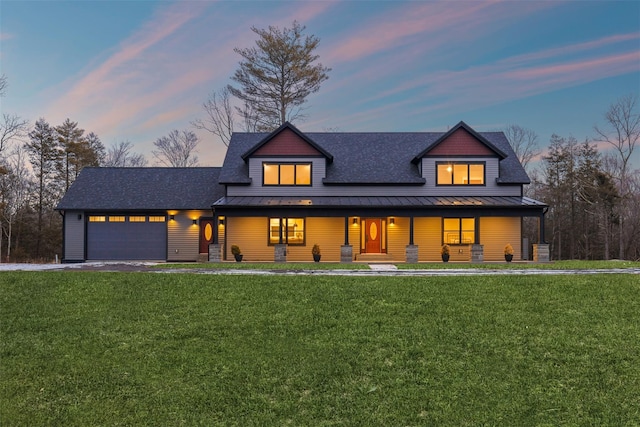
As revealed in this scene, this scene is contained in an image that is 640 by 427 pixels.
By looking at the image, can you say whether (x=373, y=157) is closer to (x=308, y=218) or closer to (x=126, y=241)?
(x=308, y=218)

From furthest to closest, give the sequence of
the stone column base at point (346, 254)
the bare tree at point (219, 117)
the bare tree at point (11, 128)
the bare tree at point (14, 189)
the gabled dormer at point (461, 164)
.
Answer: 1. the bare tree at point (219, 117)
2. the bare tree at point (14, 189)
3. the bare tree at point (11, 128)
4. the gabled dormer at point (461, 164)
5. the stone column base at point (346, 254)

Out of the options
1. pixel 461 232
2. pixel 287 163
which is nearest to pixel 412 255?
pixel 461 232

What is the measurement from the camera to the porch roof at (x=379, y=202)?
18.1m

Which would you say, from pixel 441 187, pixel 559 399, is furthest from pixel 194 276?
pixel 441 187

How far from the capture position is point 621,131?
30797 millimetres

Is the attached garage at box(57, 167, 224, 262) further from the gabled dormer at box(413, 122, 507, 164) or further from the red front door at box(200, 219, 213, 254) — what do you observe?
the gabled dormer at box(413, 122, 507, 164)

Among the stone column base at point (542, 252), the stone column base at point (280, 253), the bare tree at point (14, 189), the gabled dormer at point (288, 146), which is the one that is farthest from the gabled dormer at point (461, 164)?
the bare tree at point (14, 189)

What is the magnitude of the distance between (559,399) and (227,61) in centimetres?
3138

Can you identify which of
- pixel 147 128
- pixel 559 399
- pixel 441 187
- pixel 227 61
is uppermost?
pixel 227 61

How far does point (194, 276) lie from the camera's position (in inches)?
432

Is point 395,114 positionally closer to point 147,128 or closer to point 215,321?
point 147,128

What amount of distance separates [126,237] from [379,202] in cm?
1358

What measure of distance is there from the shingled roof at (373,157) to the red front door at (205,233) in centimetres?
260

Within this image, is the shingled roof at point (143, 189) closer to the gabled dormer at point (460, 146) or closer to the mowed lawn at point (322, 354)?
the mowed lawn at point (322, 354)
